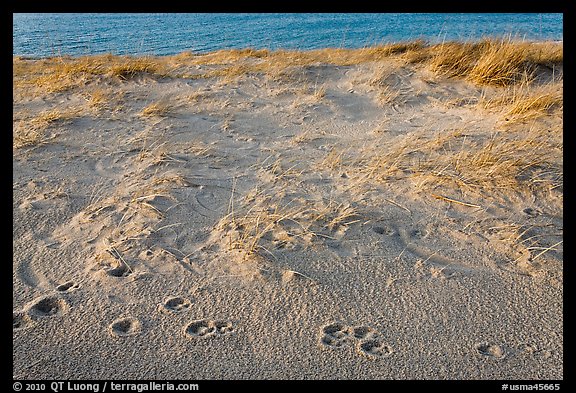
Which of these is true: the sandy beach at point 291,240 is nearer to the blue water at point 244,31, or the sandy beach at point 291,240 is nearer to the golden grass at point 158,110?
the golden grass at point 158,110

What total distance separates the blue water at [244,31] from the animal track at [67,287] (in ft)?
30.1

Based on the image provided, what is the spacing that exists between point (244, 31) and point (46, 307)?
49.2ft

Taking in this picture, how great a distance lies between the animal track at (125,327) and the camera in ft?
7.25

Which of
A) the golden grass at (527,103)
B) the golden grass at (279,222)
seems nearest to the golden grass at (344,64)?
the golden grass at (527,103)

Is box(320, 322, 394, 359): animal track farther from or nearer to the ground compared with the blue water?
nearer to the ground

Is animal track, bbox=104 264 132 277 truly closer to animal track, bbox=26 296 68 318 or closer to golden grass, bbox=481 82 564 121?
animal track, bbox=26 296 68 318

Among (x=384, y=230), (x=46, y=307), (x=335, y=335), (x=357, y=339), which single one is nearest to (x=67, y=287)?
(x=46, y=307)

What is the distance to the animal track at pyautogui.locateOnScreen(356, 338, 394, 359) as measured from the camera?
210 centimetres

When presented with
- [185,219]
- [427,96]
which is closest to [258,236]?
[185,219]

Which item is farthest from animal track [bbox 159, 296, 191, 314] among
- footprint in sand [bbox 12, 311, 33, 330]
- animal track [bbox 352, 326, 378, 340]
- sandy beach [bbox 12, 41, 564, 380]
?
animal track [bbox 352, 326, 378, 340]

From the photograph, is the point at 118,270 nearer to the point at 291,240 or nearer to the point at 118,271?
the point at 118,271

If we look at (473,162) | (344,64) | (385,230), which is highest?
(344,64)

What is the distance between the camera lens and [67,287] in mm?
2492

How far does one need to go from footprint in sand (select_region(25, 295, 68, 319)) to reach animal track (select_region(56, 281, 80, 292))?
6cm
